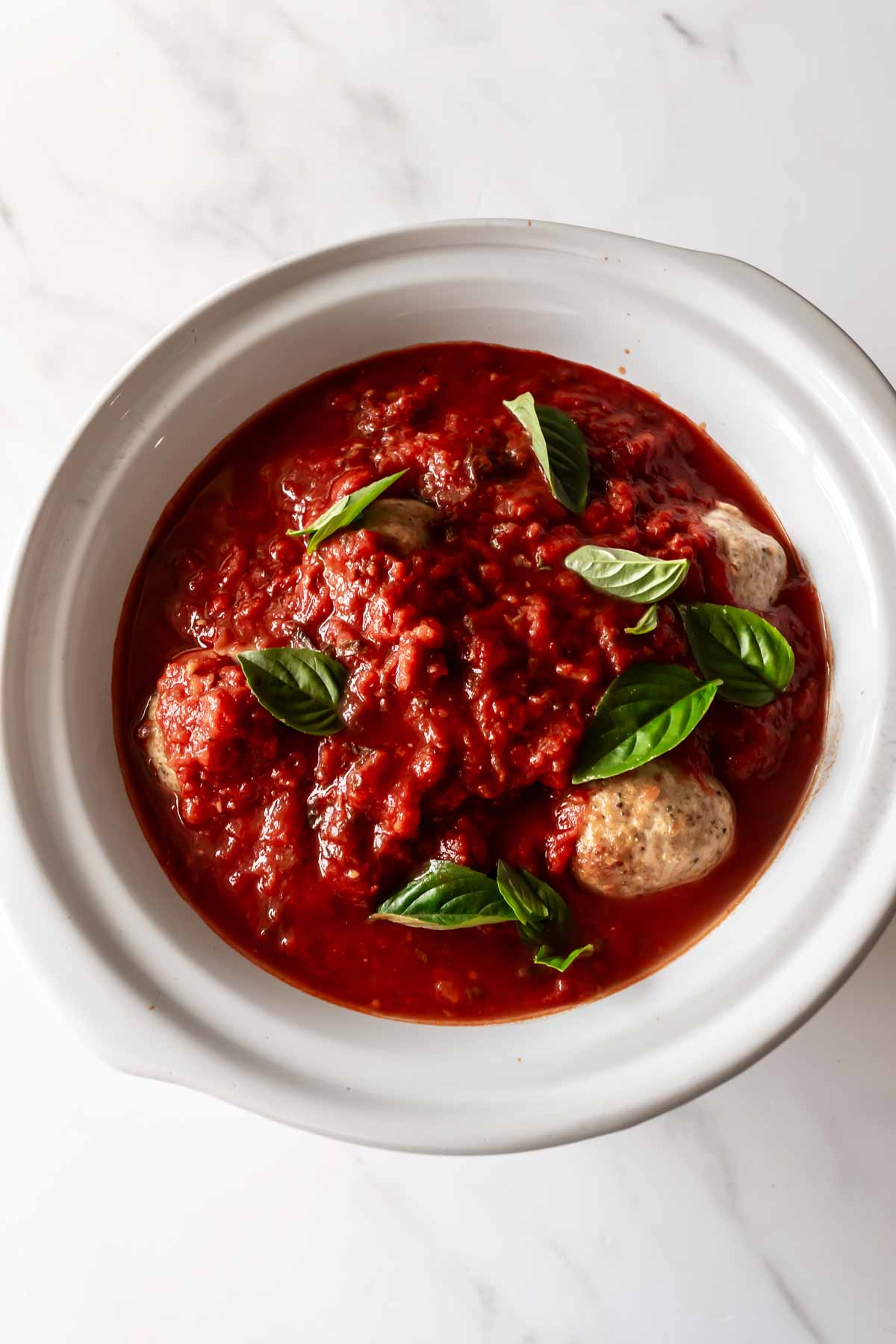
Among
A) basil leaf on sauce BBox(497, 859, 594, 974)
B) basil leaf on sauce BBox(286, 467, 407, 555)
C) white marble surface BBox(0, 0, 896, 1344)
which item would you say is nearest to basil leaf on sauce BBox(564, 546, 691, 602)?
basil leaf on sauce BBox(286, 467, 407, 555)

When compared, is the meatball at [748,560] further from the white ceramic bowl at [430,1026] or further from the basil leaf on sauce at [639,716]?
the basil leaf on sauce at [639,716]

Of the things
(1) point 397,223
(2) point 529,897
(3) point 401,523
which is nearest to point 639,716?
(2) point 529,897

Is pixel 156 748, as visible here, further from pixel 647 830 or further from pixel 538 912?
pixel 647 830

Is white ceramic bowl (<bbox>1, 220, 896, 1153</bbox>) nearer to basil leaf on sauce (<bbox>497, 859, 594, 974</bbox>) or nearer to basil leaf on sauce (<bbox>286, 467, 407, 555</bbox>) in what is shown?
basil leaf on sauce (<bbox>497, 859, 594, 974</bbox>)

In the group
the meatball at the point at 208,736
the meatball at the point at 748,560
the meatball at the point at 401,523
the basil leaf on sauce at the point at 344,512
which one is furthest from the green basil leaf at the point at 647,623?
the meatball at the point at 208,736

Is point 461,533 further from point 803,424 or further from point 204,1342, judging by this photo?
point 204,1342

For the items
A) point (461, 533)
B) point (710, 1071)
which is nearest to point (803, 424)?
point (461, 533)

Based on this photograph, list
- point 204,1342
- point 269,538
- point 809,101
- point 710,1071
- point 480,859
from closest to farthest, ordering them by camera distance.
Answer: point 710,1071 → point 480,859 → point 269,538 → point 204,1342 → point 809,101
